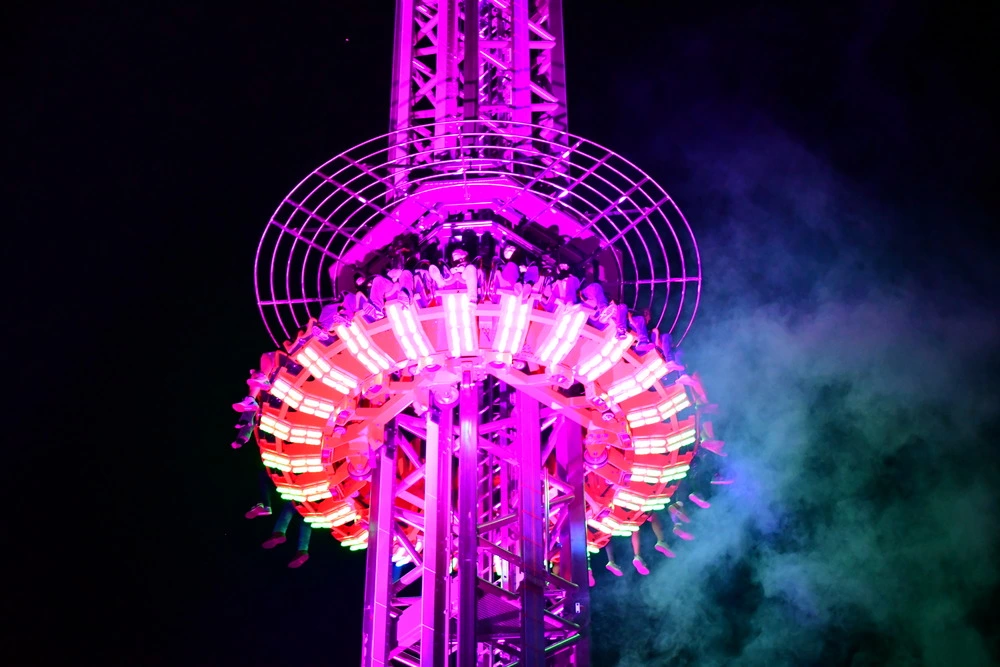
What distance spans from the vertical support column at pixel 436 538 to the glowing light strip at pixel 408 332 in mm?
821

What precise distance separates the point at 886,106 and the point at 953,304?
271 cm

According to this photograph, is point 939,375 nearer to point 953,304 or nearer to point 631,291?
point 953,304

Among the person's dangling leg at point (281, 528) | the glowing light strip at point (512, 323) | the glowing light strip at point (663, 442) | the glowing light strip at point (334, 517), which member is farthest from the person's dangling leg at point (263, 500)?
the glowing light strip at point (663, 442)

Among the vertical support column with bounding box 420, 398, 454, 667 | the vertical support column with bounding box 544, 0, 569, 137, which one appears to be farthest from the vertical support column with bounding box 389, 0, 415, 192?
the vertical support column with bounding box 420, 398, 454, 667

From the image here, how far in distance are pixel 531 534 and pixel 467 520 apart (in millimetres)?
680

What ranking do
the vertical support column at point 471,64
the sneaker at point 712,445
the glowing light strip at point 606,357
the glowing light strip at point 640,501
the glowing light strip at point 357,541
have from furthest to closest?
the glowing light strip at point 357,541 → the vertical support column at point 471,64 → the glowing light strip at point 640,501 → the sneaker at point 712,445 → the glowing light strip at point 606,357

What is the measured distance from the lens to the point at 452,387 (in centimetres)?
826

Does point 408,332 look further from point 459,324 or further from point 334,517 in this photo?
point 334,517

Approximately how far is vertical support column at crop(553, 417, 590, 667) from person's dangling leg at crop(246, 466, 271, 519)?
2.33 m

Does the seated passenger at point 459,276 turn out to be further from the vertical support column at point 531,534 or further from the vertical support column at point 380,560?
the vertical support column at point 380,560

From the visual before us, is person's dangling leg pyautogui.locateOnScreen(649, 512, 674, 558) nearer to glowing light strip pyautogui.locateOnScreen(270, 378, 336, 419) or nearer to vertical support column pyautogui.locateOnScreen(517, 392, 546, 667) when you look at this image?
vertical support column pyautogui.locateOnScreen(517, 392, 546, 667)

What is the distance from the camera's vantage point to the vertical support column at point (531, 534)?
7.98 meters

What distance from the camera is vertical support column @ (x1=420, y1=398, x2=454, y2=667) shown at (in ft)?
25.2

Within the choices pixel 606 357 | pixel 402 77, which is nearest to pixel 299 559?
pixel 606 357
